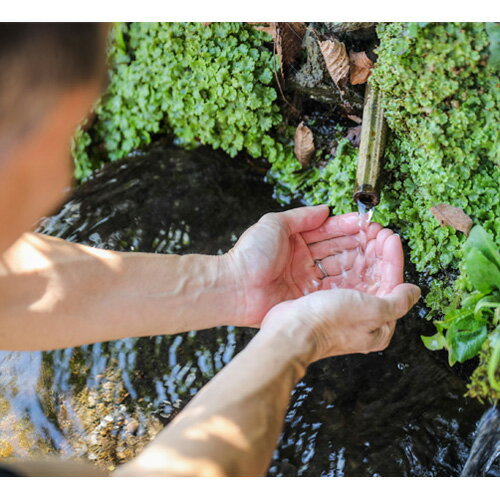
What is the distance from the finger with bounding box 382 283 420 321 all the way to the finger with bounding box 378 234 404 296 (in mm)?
58

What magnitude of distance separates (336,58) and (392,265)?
0.79 metres

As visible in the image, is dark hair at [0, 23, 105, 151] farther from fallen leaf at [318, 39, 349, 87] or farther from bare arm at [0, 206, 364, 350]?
fallen leaf at [318, 39, 349, 87]

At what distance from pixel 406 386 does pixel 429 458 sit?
26 cm

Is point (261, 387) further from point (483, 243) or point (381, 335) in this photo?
point (483, 243)

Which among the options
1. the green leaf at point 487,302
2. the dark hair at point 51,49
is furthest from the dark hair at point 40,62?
the green leaf at point 487,302

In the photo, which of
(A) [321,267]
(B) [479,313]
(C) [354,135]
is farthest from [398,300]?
(C) [354,135]

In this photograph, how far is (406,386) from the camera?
208 centimetres

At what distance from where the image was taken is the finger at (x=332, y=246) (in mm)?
2104

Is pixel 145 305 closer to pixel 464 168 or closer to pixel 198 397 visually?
pixel 198 397

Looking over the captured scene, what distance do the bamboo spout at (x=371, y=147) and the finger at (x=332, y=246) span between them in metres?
0.20

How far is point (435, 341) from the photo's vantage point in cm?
201

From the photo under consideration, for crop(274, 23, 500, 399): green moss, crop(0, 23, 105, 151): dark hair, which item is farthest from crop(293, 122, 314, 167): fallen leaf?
crop(0, 23, 105, 151): dark hair

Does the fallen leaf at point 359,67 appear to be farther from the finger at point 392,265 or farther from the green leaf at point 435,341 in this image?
the green leaf at point 435,341
